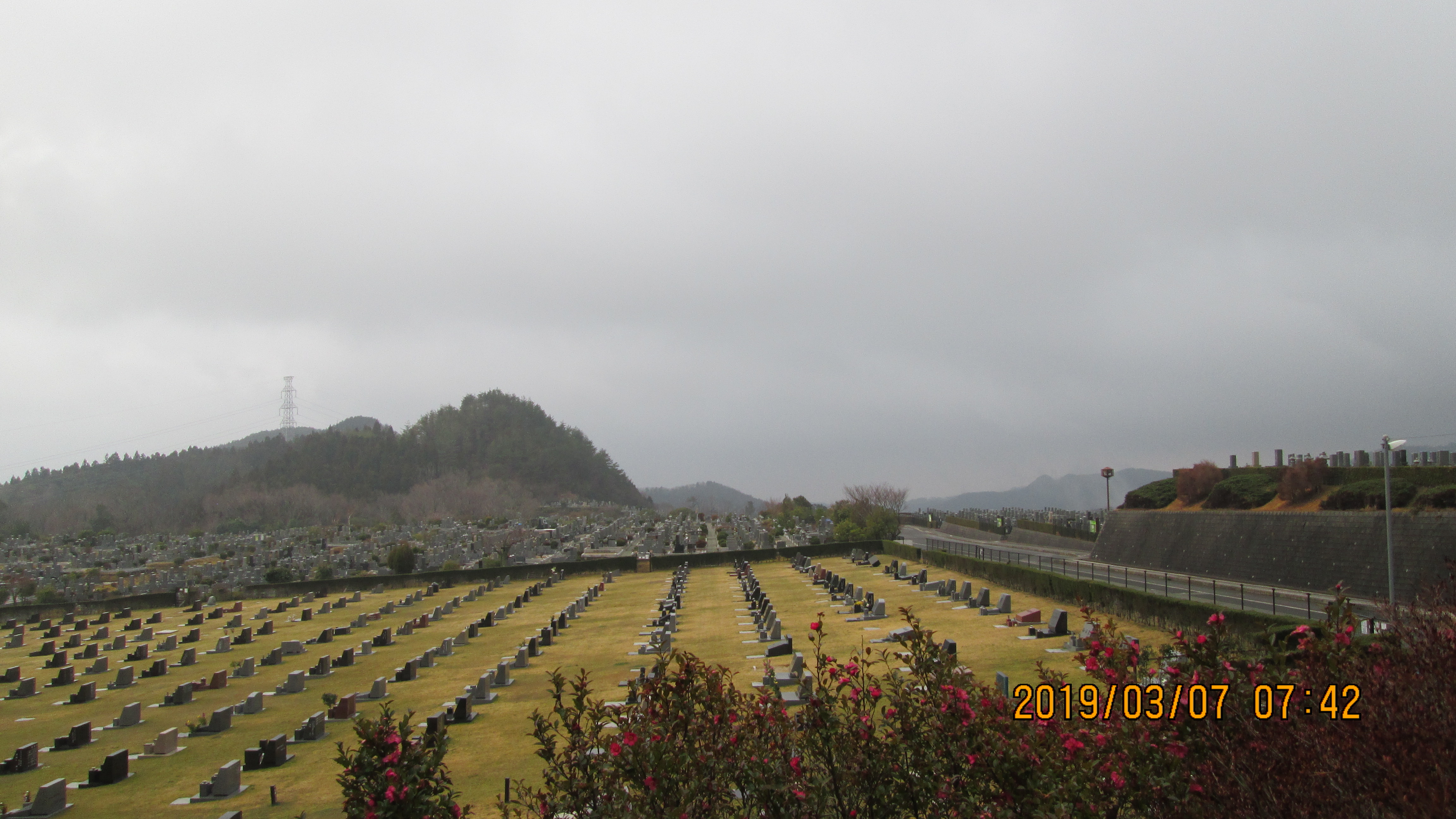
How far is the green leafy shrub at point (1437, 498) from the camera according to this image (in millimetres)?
25578

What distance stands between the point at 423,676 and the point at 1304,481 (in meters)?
33.2

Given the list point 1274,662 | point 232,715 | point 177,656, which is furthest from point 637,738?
point 177,656

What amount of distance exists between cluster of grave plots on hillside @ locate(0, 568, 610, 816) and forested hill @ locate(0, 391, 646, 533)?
71.7 m

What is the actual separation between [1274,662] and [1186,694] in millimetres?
589

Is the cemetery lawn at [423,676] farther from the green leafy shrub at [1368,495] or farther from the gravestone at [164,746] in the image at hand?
the green leafy shrub at [1368,495]

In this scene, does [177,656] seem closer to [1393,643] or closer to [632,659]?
[632,659]

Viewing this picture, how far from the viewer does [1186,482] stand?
41969 millimetres

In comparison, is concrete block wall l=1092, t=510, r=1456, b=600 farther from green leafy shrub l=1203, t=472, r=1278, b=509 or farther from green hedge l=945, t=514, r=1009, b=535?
green hedge l=945, t=514, r=1009, b=535

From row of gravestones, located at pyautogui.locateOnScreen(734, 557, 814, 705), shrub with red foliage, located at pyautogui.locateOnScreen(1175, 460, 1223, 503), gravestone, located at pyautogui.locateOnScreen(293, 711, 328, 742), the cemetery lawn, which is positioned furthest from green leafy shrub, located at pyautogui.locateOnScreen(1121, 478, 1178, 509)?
gravestone, located at pyautogui.locateOnScreen(293, 711, 328, 742)

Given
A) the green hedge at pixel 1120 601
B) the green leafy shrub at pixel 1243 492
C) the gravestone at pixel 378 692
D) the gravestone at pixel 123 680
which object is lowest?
the gravestone at pixel 123 680

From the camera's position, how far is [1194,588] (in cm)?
3070

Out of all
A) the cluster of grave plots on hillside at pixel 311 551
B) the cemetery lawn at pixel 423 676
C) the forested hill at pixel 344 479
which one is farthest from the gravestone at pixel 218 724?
the forested hill at pixel 344 479

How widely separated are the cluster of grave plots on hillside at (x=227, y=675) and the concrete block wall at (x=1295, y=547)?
22.1 m

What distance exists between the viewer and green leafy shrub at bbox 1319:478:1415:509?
90.6 ft
